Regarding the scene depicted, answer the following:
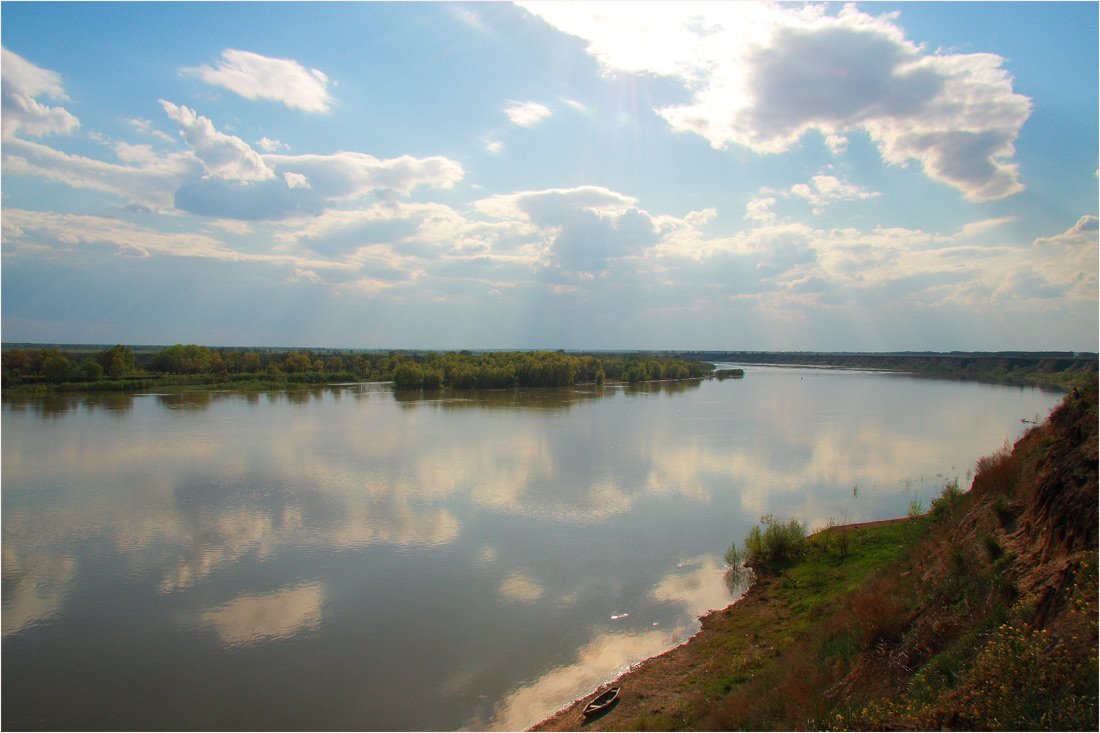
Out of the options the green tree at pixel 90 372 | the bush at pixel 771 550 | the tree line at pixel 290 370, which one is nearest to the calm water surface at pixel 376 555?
the bush at pixel 771 550

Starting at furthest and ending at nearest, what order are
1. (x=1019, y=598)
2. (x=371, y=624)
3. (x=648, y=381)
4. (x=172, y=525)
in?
Result: 1. (x=648, y=381)
2. (x=172, y=525)
3. (x=371, y=624)
4. (x=1019, y=598)

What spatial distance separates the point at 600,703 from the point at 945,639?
395 centimetres

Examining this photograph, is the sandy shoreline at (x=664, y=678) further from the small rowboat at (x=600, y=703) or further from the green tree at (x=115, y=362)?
the green tree at (x=115, y=362)

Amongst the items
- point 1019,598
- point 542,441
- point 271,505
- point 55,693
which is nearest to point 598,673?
point 1019,598

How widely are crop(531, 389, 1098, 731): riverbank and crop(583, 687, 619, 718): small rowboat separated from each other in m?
0.10

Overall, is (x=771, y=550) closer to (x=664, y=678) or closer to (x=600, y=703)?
(x=664, y=678)

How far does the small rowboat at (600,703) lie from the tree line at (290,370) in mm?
50830

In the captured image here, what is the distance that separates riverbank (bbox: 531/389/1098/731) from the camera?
12.8ft

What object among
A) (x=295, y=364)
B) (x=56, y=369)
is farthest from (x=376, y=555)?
(x=295, y=364)

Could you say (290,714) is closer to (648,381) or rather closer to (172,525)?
(172,525)

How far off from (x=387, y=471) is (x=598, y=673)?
13615mm

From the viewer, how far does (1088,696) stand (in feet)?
11.5

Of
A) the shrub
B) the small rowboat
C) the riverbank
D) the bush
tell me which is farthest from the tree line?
the small rowboat

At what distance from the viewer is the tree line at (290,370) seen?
51.1m
